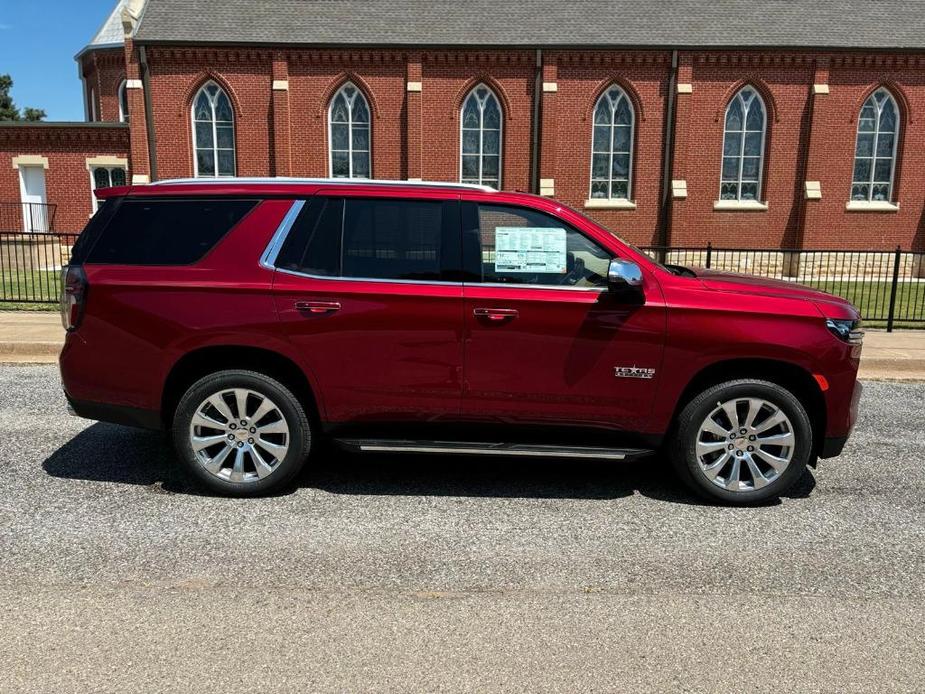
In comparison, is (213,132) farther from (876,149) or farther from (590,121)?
A: (876,149)

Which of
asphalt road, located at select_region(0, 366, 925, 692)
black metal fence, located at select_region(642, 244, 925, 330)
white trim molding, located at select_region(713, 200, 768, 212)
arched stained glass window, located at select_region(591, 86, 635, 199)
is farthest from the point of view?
white trim molding, located at select_region(713, 200, 768, 212)

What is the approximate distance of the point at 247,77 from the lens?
2319 centimetres

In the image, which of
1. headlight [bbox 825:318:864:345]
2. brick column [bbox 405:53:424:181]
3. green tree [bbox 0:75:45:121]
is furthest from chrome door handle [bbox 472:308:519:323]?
green tree [bbox 0:75:45:121]

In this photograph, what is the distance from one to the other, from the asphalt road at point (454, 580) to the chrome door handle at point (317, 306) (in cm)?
122

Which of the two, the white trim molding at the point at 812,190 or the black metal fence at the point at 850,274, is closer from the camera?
the black metal fence at the point at 850,274

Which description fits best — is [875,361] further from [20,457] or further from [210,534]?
[20,457]

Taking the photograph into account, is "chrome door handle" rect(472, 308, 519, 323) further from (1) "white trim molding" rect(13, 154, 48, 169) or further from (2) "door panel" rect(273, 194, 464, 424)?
(1) "white trim molding" rect(13, 154, 48, 169)

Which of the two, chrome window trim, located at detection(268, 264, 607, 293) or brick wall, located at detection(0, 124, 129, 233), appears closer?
chrome window trim, located at detection(268, 264, 607, 293)

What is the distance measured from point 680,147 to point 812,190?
173 inches

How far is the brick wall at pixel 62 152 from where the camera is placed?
77.4ft

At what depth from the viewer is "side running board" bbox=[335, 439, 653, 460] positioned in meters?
4.50

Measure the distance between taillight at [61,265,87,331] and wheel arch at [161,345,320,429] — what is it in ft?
2.36

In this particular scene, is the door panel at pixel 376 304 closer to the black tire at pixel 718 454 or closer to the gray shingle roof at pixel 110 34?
the black tire at pixel 718 454

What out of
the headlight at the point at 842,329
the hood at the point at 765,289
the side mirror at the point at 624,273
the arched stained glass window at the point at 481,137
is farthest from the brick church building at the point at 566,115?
the side mirror at the point at 624,273
